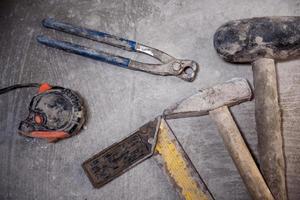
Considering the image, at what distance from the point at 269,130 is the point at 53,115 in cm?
86

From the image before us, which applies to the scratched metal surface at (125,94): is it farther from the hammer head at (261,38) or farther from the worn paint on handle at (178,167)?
the hammer head at (261,38)

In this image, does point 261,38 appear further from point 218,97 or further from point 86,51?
point 86,51

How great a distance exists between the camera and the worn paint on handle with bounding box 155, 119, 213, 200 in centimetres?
128

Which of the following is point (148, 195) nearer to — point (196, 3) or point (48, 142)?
point (48, 142)

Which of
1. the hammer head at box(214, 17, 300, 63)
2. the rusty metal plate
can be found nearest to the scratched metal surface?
the rusty metal plate

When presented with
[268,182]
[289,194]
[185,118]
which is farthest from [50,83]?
[289,194]

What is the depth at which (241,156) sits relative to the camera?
1199 millimetres

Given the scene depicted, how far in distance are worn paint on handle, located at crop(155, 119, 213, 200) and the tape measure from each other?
14.5 inches

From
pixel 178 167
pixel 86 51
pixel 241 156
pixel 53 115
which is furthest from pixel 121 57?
pixel 241 156

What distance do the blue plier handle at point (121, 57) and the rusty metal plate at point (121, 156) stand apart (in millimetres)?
222

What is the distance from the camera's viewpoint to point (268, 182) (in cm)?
118

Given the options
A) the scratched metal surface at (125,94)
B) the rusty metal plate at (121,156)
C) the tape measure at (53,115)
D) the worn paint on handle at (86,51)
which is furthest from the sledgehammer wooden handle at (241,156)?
the tape measure at (53,115)

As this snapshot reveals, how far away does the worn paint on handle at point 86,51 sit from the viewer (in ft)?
4.65

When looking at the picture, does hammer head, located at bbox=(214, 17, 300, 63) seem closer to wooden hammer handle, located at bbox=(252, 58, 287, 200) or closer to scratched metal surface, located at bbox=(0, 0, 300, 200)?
wooden hammer handle, located at bbox=(252, 58, 287, 200)
